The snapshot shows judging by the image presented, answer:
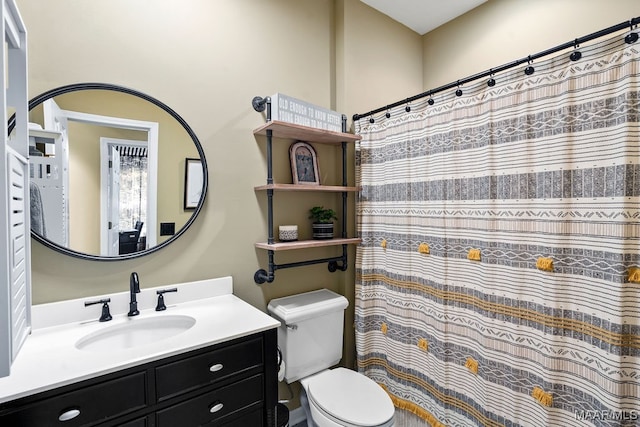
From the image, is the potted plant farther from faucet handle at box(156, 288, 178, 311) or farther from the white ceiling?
the white ceiling

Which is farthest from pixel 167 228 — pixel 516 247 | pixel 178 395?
pixel 516 247

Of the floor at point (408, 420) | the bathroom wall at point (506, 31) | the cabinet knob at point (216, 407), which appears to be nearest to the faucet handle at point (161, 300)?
the cabinet knob at point (216, 407)

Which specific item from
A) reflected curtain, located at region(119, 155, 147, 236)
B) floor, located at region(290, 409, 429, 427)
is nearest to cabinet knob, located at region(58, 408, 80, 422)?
reflected curtain, located at region(119, 155, 147, 236)

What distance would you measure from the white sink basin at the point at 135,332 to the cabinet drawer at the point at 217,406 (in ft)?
1.14

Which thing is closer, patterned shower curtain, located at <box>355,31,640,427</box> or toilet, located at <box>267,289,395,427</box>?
patterned shower curtain, located at <box>355,31,640,427</box>

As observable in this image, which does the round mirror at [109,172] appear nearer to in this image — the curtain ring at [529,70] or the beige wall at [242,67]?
the beige wall at [242,67]

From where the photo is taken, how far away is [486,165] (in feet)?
4.84

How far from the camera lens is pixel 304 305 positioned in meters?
1.85

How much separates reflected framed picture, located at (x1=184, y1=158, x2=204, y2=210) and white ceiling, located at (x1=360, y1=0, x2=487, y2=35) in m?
1.70

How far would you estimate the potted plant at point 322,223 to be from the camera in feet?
6.50

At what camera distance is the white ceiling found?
7.32 ft

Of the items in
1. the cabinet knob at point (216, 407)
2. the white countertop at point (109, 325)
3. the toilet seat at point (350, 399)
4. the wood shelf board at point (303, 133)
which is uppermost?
the wood shelf board at point (303, 133)

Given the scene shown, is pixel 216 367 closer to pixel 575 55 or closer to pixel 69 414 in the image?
pixel 69 414

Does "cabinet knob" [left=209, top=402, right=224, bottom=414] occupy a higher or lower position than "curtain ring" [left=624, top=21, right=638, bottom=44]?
lower
